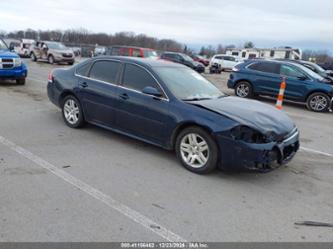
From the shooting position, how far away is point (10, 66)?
11.7 meters

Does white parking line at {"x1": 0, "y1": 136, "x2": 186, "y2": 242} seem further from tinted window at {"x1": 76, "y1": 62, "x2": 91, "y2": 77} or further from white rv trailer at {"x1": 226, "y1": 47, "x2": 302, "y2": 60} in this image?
white rv trailer at {"x1": 226, "y1": 47, "x2": 302, "y2": 60}

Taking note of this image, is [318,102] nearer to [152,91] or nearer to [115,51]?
[152,91]

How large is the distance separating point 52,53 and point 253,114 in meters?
24.4

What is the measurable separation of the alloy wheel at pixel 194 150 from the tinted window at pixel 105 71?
194cm

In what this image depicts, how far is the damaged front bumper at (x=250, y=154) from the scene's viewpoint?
4.24m

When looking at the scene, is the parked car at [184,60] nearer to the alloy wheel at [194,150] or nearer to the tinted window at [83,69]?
the tinted window at [83,69]

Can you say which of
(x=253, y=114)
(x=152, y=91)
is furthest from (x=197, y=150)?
(x=152, y=91)

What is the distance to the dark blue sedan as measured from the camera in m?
4.34

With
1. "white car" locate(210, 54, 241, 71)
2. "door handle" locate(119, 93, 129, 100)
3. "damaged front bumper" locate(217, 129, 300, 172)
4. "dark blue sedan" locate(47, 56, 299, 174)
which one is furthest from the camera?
"white car" locate(210, 54, 241, 71)

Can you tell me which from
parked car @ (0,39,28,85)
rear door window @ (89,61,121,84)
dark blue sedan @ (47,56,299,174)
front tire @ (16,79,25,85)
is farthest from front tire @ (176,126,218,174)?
front tire @ (16,79,25,85)

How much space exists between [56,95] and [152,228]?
4.65m

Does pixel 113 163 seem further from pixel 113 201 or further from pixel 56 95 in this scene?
pixel 56 95

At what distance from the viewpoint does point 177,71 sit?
581 centimetres

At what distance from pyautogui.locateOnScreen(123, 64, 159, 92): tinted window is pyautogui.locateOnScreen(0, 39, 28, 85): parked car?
771 cm
